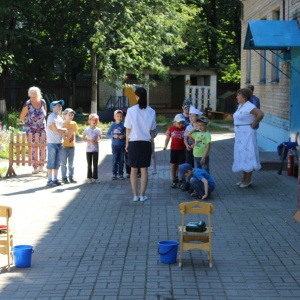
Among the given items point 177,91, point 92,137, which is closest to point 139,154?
point 92,137

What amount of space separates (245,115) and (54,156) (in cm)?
369

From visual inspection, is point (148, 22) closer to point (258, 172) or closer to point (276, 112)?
point (276, 112)

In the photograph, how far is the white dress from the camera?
1203cm

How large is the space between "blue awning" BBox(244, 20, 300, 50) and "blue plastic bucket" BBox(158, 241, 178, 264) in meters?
7.54

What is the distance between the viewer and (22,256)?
702cm

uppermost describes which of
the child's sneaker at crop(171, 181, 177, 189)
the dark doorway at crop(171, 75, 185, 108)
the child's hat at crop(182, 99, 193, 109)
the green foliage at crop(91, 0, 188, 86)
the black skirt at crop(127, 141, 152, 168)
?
the green foliage at crop(91, 0, 188, 86)

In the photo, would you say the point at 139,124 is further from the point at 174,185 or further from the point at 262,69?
the point at 262,69

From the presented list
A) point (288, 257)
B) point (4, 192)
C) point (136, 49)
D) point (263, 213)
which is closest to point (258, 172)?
point (263, 213)

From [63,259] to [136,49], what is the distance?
2420 centimetres

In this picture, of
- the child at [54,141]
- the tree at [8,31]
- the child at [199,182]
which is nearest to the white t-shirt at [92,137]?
the child at [54,141]

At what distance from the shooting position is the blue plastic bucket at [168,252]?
7.08 m

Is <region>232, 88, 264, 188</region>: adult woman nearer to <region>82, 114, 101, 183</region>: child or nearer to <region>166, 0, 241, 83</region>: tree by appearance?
<region>82, 114, 101, 183</region>: child

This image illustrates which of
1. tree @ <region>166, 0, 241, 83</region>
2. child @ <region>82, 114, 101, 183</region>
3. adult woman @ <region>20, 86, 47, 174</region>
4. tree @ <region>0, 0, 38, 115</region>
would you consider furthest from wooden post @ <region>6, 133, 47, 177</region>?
tree @ <region>166, 0, 241, 83</region>

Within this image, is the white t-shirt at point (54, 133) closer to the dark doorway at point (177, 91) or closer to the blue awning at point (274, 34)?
the blue awning at point (274, 34)
